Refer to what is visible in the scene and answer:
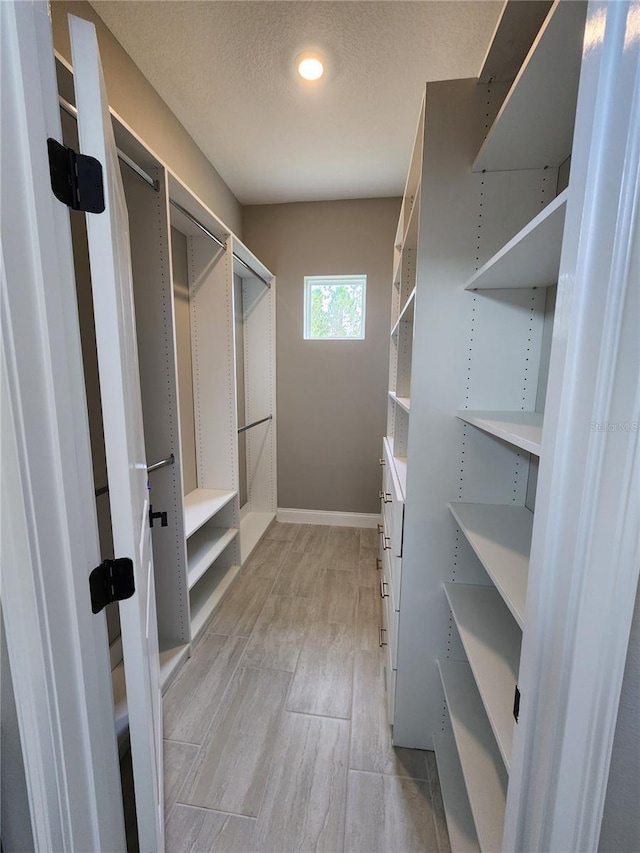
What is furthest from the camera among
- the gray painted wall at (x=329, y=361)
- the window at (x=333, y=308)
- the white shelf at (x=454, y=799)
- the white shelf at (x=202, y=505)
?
the window at (x=333, y=308)

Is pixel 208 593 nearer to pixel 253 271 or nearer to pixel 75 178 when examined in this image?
pixel 75 178

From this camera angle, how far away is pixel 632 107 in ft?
1.29

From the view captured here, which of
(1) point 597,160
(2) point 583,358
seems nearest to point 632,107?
(1) point 597,160

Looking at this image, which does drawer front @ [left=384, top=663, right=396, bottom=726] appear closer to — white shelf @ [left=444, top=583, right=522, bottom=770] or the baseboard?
white shelf @ [left=444, top=583, right=522, bottom=770]

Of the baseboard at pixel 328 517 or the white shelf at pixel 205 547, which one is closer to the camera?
the white shelf at pixel 205 547

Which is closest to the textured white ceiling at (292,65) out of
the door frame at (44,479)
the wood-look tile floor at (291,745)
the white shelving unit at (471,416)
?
the white shelving unit at (471,416)

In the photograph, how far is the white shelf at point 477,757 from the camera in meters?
0.89

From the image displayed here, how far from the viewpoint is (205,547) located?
2.39 meters

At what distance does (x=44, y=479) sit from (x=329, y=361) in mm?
2955

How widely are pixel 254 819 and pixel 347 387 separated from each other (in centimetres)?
283

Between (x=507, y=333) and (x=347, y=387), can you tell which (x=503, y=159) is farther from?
(x=347, y=387)

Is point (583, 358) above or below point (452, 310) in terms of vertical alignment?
below

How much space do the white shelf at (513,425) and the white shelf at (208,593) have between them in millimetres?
1873

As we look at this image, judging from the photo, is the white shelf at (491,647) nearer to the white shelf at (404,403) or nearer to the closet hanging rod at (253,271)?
the white shelf at (404,403)
